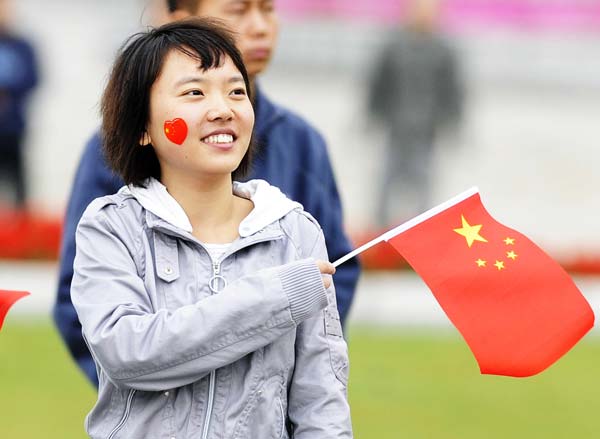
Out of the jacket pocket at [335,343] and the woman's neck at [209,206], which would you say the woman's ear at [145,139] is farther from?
the jacket pocket at [335,343]

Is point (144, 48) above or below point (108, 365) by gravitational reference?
above

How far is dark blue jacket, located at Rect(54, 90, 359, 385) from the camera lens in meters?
5.25

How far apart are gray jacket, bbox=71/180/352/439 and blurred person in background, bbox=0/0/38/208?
30.1ft

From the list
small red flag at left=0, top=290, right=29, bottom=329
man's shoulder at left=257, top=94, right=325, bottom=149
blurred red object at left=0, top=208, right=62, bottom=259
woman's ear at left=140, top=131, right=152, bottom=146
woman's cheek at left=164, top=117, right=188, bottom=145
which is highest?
woman's cheek at left=164, top=117, right=188, bottom=145

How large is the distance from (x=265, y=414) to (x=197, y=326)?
0.88ft

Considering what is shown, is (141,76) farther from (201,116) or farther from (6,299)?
(6,299)

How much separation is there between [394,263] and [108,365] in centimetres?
843

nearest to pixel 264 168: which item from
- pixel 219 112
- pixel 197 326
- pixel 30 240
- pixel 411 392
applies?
pixel 219 112

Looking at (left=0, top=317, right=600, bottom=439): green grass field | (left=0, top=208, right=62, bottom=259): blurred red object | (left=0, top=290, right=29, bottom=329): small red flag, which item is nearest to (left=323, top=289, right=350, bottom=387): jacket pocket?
(left=0, top=290, right=29, bottom=329): small red flag

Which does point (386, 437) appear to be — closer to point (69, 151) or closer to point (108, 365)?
point (108, 365)

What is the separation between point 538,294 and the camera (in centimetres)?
439

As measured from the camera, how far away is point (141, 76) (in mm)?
4234

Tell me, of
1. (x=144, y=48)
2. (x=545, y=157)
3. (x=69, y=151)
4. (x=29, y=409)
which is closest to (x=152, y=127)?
(x=144, y=48)

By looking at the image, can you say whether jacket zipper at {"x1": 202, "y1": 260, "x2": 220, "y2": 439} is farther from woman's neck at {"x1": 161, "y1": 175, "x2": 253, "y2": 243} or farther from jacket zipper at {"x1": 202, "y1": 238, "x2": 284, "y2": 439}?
woman's neck at {"x1": 161, "y1": 175, "x2": 253, "y2": 243}
